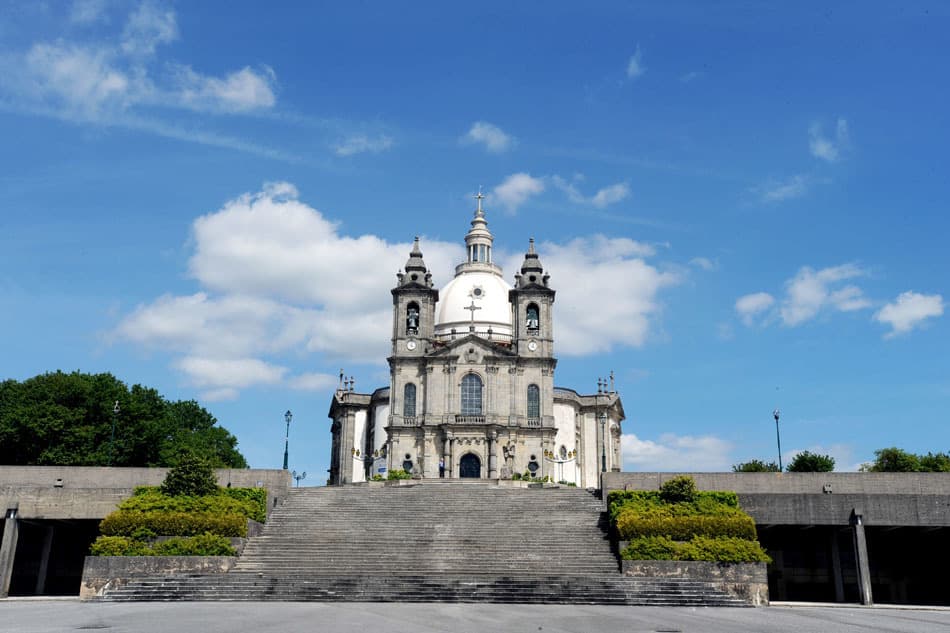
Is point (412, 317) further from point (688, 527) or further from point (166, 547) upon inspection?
point (688, 527)

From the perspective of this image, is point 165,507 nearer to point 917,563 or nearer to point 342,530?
point 342,530

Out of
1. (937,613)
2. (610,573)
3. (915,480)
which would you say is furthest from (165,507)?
(915,480)

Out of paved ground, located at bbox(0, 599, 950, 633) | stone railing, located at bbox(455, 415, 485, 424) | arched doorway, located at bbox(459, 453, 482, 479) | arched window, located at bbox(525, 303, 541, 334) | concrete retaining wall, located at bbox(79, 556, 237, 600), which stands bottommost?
paved ground, located at bbox(0, 599, 950, 633)

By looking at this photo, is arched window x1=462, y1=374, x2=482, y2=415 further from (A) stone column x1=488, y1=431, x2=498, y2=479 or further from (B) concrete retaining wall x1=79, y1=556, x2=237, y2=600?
(B) concrete retaining wall x1=79, y1=556, x2=237, y2=600

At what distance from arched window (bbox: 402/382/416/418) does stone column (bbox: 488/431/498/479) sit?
5.88 metres

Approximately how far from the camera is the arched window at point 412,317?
66375 mm

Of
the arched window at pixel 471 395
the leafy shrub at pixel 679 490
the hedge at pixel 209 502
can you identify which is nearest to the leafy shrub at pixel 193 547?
the hedge at pixel 209 502

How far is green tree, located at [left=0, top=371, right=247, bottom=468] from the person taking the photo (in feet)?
161

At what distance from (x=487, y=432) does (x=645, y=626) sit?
41478 mm

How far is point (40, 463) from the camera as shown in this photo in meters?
48.6

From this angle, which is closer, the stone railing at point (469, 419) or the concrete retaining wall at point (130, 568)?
the concrete retaining wall at point (130, 568)

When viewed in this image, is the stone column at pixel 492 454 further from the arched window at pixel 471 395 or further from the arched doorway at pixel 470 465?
the arched window at pixel 471 395

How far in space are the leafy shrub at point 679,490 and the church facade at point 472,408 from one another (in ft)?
87.0

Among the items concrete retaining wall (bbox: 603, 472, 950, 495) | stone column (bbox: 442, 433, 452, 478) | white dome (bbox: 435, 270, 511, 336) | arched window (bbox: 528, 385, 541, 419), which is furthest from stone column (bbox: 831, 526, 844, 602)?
white dome (bbox: 435, 270, 511, 336)
